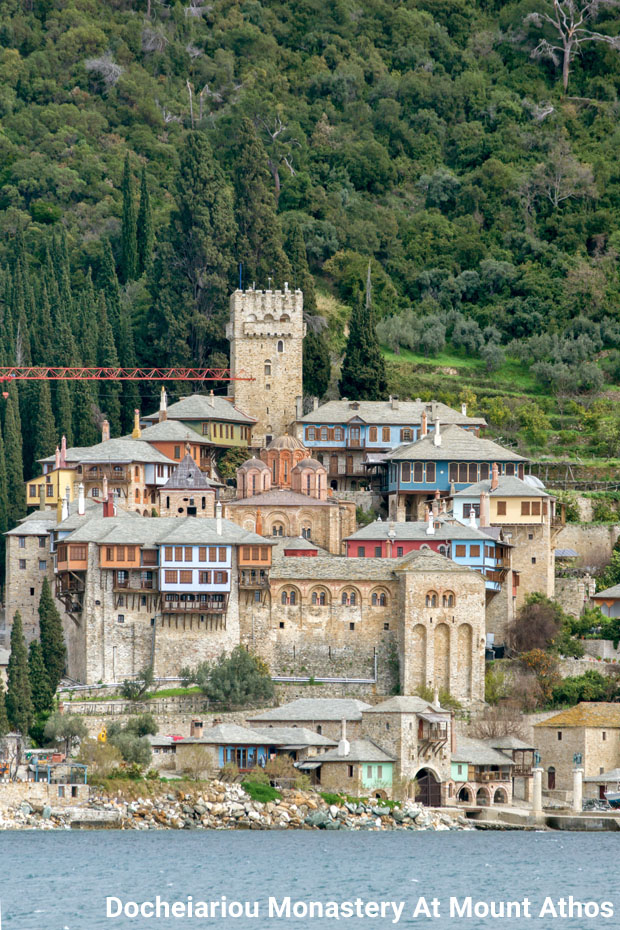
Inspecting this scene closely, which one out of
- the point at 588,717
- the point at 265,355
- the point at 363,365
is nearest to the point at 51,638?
the point at 588,717

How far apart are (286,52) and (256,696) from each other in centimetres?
7331

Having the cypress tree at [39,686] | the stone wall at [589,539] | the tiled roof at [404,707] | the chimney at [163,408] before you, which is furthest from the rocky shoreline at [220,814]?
the chimney at [163,408]

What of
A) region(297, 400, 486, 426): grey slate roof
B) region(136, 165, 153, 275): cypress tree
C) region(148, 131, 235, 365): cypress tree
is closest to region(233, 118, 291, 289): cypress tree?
region(148, 131, 235, 365): cypress tree

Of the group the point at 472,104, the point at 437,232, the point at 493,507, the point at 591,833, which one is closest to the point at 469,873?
the point at 591,833

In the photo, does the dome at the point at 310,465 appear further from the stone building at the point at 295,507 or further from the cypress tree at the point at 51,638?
the cypress tree at the point at 51,638

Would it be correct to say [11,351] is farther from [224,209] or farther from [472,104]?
[472,104]

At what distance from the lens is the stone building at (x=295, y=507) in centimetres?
10038

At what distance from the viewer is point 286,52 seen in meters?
153

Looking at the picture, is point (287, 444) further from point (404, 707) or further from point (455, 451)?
point (404, 707)

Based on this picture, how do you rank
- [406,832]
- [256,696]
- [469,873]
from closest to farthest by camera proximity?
1. [469,873]
2. [406,832]
3. [256,696]

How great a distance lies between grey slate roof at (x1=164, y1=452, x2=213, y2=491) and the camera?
→ 100875mm

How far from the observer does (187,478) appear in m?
101

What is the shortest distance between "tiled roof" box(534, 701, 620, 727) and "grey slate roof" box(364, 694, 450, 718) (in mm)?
5312

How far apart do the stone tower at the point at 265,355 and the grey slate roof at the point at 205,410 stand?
1.23 meters
